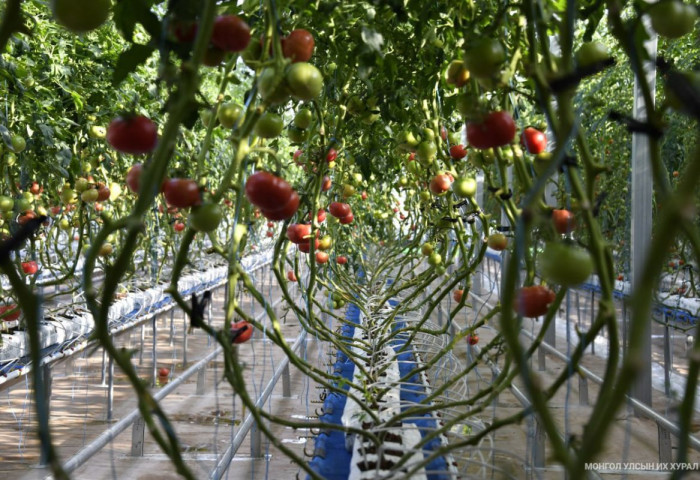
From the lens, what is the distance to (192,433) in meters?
3.54

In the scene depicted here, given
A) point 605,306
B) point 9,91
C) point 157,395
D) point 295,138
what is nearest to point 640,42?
point 605,306

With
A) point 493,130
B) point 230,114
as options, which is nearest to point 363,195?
point 230,114

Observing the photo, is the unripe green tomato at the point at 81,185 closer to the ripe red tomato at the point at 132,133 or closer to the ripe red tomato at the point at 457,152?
the ripe red tomato at the point at 457,152

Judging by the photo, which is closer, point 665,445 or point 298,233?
point 298,233

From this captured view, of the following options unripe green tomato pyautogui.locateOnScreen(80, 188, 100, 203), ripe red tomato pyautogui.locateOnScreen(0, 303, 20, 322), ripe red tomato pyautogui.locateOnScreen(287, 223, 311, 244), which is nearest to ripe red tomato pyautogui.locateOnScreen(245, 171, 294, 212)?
ripe red tomato pyautogui.locateOnScreen(287, 223, 311, 244)

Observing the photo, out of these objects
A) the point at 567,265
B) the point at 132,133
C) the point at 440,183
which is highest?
the point at 440,183

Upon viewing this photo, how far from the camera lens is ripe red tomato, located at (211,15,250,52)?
1.94 feet

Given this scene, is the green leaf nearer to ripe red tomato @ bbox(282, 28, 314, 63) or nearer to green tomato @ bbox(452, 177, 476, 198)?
ripe red tomato @ bbox(282, 28, 314, 63)

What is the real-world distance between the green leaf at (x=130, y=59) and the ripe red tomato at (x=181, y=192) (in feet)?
0.45

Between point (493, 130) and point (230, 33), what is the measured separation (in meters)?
0.27

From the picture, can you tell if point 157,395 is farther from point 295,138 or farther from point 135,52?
point 135,52

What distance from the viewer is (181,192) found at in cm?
65

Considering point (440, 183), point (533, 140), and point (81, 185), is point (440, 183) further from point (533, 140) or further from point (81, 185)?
point (81, 185)

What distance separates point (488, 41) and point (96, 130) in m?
2.22
